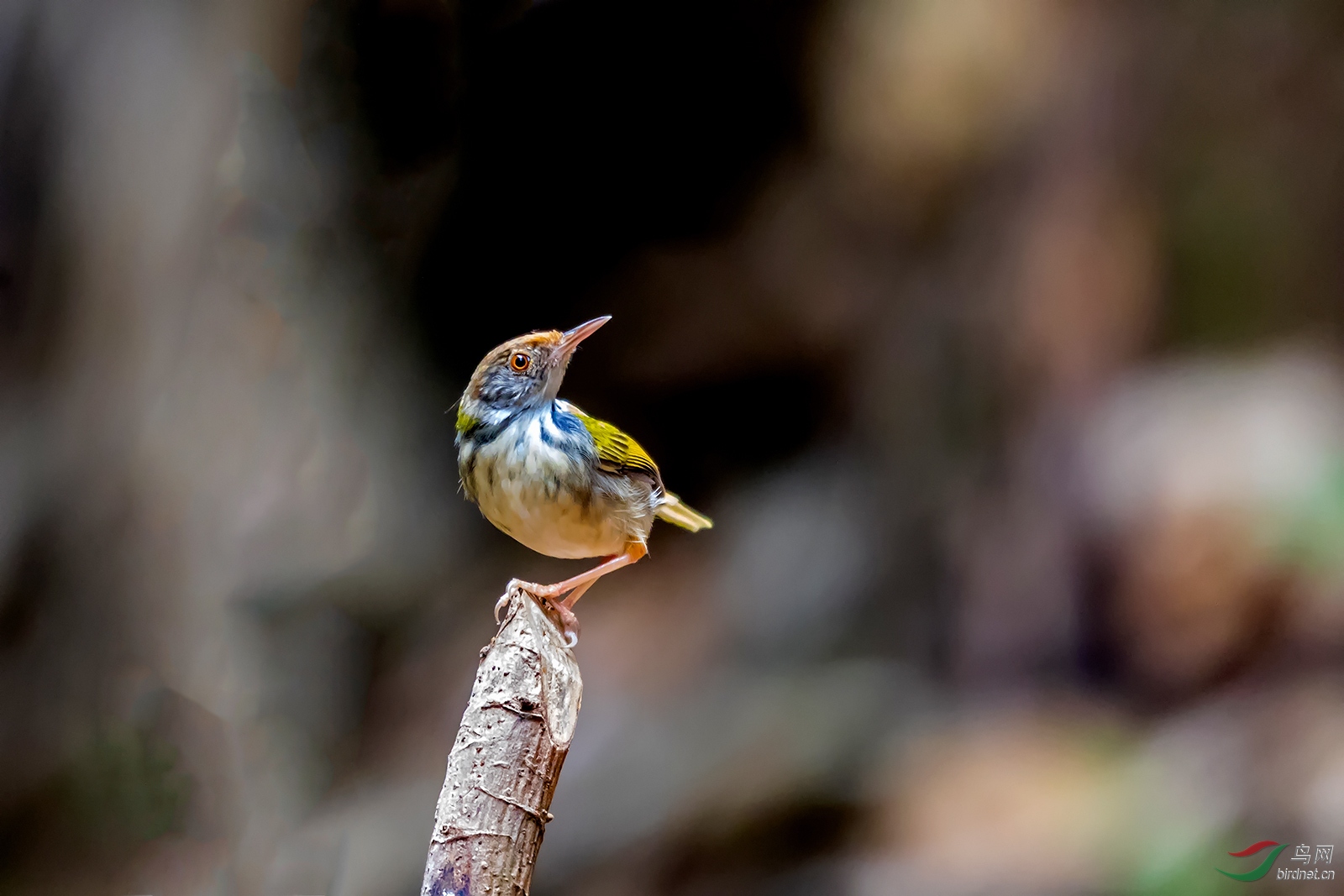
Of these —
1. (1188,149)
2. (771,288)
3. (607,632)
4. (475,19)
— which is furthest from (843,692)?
(475,19)

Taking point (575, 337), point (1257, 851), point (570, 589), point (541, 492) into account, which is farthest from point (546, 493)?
point (1257, 851)

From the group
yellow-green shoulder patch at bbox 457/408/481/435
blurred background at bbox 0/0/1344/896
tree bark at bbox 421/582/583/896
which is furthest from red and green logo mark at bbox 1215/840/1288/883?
yellow-green shoulder patch at bbox 457/408/481/435

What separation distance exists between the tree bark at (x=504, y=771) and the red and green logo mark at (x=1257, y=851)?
17.3ft

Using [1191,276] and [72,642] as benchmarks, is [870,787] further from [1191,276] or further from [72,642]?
[72,642]

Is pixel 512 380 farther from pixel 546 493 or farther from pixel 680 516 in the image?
pixel 680 516

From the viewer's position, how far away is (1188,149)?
7.68 metres

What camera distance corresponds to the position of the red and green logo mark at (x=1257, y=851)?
18.1 feet

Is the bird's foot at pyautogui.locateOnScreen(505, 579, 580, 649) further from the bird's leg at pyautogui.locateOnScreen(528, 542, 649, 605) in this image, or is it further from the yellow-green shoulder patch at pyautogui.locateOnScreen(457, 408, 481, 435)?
the yellow-green shoulder patch at pyautogui.locateOnScreen(457, 408, 481, 435)

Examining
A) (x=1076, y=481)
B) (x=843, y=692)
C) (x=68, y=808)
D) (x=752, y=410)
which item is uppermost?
(x=752, y=410)

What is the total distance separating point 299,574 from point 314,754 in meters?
1.35

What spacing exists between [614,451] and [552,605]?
2.41 ft

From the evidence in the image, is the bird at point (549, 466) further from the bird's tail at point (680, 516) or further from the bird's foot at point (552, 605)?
the bird's tail at point (680, 516)

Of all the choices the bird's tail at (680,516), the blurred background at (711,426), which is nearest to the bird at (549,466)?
the bird's tail at (680,516)

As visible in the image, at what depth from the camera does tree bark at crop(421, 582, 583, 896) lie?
2189 mm
